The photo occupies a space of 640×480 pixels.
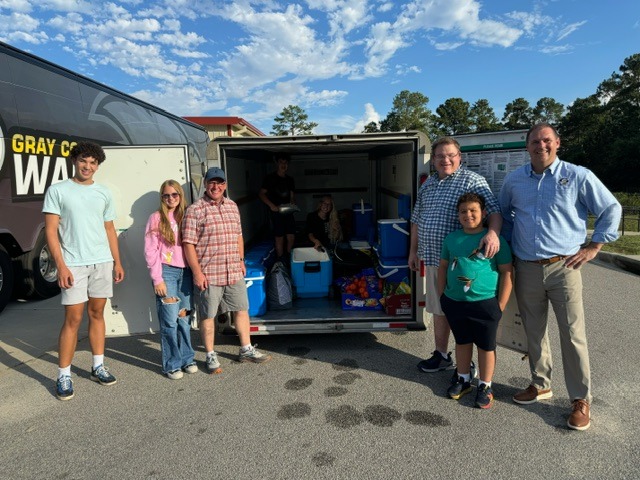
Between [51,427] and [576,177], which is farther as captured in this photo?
[51,427]

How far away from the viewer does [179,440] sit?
9.09ft

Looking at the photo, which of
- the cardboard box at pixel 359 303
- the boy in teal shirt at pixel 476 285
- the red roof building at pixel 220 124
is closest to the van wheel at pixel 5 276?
the cardboard box at pixel 359 303

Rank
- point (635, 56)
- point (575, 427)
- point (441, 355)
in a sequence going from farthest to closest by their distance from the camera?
point (635, 56) → point (441, 355) → point (575, 427)

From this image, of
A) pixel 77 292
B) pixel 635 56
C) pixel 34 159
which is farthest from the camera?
pixel 635 56

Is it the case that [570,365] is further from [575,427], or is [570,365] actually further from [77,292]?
[77,292]

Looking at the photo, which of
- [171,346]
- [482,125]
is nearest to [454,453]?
[171,346]

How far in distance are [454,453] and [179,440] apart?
1737 millimetres

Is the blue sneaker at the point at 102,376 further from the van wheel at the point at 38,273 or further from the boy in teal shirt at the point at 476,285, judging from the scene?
the van wheel at the point at 38,273

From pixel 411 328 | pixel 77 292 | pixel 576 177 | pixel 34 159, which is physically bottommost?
pixel 411 328

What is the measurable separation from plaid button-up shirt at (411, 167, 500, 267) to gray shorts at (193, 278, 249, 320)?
1.62 metres

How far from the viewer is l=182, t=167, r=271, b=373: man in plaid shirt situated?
3504mm

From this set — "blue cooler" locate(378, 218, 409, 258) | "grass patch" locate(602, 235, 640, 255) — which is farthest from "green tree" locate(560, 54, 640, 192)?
"blue cooler" locate(378, 218, 409, 258)

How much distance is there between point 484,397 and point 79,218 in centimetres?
325

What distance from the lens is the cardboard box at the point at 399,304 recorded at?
4.17m
